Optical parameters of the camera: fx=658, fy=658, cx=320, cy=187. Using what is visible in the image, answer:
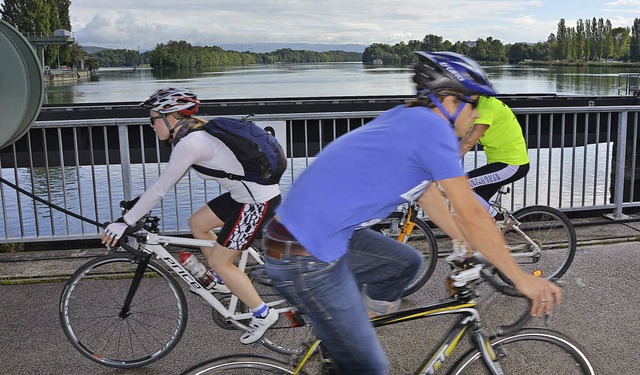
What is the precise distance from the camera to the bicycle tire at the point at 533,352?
2711 mm

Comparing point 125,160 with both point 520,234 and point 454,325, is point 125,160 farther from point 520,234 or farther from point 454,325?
point 454,325

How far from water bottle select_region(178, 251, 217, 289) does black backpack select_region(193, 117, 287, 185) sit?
1.90ft

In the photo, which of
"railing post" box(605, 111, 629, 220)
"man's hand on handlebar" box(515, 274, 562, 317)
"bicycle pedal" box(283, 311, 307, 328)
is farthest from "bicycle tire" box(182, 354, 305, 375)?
"railing post" box(605, 111, 629, 220)

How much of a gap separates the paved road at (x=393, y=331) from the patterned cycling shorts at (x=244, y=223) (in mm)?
915

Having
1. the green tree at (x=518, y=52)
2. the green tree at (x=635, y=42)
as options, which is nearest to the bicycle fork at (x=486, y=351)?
the green tree at (x=518, y=52)

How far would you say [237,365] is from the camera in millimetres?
2508

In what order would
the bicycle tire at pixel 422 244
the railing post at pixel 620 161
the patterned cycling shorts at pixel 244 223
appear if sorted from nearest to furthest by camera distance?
the patterned cycling shorts at pixel 244 223 → the bicycle tire at pixel 422 244 → the railing post at pixel 620 161

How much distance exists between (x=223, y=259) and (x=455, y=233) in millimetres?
1702

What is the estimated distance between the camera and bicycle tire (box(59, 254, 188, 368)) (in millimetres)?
4367

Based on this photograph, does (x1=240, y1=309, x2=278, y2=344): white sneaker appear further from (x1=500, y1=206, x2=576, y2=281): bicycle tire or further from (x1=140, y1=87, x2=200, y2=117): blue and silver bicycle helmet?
(x1=500, y1=206, x2=576, y2=281): bicycle tire

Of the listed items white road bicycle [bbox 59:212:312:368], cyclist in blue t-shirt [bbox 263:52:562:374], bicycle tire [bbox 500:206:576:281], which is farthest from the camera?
bicycle tire [bbox 500:206:576:281]

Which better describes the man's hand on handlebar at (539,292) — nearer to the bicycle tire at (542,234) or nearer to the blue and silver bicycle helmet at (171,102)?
the blue and silver bicycle helmet at (171,102)

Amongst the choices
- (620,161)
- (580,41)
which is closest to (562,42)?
(580,41)

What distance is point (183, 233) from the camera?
7473mm
